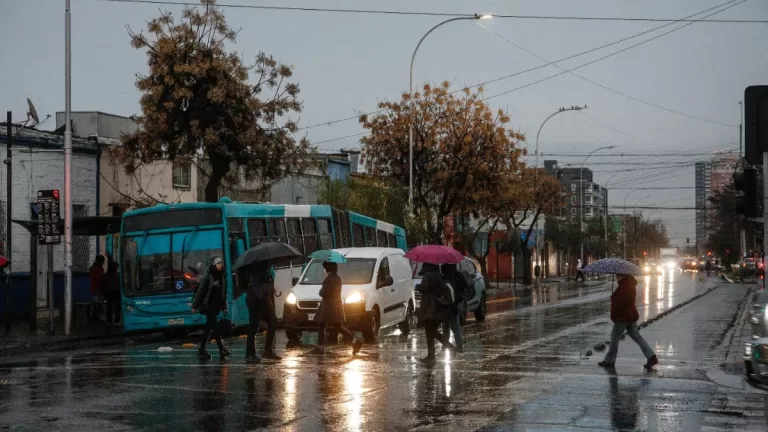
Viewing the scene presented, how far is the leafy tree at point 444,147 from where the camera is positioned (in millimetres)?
45625

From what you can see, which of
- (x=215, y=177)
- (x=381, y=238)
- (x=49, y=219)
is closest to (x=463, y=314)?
(x=381, y=238)

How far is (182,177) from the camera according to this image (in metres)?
40.7

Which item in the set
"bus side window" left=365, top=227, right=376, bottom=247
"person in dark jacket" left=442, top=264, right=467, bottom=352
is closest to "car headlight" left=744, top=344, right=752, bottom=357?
"person in dark jacket" left=442, top=264, right=467, bottom=352

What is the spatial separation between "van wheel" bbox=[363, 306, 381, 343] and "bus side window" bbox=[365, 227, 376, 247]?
12.7 meters

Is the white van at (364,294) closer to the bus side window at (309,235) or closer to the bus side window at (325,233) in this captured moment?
the bus side window at (309,235)

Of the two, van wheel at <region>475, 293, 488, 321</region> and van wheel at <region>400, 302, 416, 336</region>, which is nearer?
van wheel at <region>400, 302, 416, 336</region>

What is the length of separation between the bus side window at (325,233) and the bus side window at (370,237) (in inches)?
174

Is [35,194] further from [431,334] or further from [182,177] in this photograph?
[431,334]

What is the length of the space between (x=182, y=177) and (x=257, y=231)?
15956mm

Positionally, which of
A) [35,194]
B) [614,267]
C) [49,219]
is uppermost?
[35,194]

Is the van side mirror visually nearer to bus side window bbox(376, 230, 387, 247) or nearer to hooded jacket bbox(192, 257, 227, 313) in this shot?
hooded jacket bbox(192, 257, 227, 313)

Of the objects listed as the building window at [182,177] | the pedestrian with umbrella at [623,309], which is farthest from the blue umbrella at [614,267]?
the building window at [182,177]

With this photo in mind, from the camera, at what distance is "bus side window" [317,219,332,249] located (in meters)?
Result: 29.0

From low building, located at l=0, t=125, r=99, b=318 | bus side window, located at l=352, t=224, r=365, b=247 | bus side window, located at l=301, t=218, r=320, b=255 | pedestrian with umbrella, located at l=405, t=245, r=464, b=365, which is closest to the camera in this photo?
pedestrian with umbrella, located at l=405, t=245, r=464, b=365
